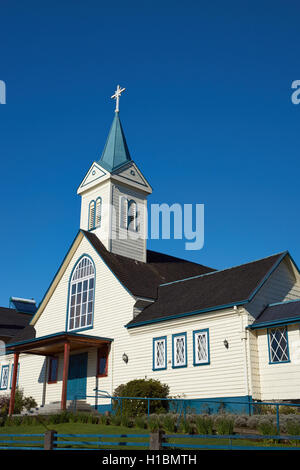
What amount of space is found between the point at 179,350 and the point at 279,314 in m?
4.95

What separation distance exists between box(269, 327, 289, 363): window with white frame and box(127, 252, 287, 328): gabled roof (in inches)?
65.1

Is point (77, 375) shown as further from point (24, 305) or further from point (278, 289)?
point (24, 305)

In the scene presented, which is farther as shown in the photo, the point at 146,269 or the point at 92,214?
the point at 92,214

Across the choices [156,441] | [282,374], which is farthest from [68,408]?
[156,441]

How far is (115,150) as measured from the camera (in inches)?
1399

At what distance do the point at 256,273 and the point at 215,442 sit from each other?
10.7 metres

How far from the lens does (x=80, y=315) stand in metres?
30.2

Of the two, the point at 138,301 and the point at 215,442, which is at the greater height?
the point at 138,301

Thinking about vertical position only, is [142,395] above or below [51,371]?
below

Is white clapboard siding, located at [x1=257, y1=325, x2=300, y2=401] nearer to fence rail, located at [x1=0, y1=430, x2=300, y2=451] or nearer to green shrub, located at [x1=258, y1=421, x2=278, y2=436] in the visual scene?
green shrub, located at [x1=258, y1=421, x2=278, y2=436]

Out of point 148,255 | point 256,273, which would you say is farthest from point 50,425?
point 148,255
